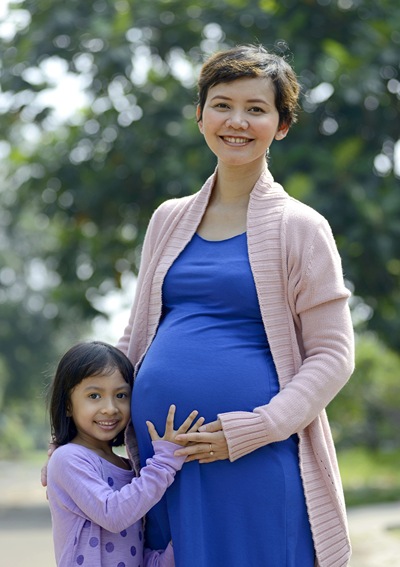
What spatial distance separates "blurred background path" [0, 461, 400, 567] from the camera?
30.5 ft

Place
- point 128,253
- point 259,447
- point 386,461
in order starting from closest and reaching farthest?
point 259,447
point 128,253
point 386,461

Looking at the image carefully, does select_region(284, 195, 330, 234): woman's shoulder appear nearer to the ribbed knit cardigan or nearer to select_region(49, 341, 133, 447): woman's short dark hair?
the ribbed knit cardigan

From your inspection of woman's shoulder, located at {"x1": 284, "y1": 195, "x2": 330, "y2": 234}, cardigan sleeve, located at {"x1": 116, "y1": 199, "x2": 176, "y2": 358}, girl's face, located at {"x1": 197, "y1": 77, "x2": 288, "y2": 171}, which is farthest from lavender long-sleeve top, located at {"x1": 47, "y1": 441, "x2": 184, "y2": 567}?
girl's face, located at {"x1": 197, "y1": 77, "x2": 288, "y2": 171}

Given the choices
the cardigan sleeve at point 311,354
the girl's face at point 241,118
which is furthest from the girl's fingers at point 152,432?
the girl's face at point 241,118

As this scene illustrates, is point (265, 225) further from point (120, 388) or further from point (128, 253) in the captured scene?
point (128, 253)

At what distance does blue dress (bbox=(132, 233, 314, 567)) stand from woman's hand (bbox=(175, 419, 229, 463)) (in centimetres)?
3

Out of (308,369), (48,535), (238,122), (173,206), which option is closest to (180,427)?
(308,369)

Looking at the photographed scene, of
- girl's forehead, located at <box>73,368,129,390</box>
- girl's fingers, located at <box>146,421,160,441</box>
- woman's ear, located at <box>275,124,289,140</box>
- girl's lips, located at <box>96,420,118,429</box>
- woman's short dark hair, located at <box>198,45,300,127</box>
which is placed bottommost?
girl's fingers, located at <box>146,421,160,441</box>

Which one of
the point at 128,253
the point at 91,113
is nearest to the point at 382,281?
the point at 128,253

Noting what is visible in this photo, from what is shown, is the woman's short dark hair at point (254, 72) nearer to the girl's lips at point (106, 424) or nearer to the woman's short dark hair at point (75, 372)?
the woman's short dark hair at point (75, 372)

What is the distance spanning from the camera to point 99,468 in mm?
3295

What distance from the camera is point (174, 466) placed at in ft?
10.3

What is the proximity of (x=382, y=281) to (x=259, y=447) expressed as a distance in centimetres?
863

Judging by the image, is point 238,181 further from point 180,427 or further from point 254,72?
point 180,427
